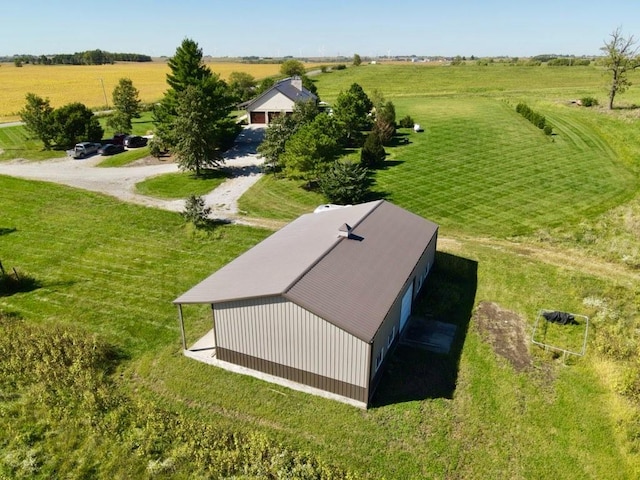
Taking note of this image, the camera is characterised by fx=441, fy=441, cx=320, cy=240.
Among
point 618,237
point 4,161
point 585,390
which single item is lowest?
point 585,390

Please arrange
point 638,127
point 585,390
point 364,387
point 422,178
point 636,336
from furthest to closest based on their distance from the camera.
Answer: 1. point 638,127
2. point 422,178
3. point 636,336
4. point 585,390
5. point 364,387

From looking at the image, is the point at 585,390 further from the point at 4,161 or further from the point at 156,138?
the point at 4,161

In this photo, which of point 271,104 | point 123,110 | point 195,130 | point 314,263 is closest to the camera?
point 314,263

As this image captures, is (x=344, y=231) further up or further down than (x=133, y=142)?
further down

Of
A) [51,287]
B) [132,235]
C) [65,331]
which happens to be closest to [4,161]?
[132,235]

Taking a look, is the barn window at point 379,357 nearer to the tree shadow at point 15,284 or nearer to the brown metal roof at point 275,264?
the brown metal roof at point 275,264

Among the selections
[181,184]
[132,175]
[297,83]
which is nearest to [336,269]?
[181,184]

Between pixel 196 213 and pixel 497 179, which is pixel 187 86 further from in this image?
pixel 497 179
